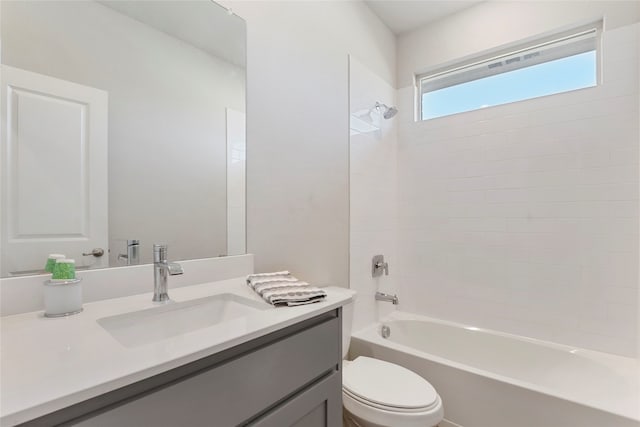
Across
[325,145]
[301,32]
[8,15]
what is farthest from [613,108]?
[8,15]

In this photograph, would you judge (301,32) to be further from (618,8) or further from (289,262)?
(618,8)

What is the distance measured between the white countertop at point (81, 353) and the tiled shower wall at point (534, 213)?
1739 millimetres

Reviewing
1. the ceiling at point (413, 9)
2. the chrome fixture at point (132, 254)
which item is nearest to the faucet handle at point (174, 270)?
the chrome fixture at point (132, 254)

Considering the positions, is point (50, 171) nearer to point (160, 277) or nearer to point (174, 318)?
point (160, 277)

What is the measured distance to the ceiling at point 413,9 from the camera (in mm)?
2186

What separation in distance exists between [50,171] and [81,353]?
0.60m

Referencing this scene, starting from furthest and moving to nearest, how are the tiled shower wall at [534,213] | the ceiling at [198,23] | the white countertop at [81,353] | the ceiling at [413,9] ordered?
1. the ceiling at [413,9]
2. the tiled shower wall at [534,213]
3. the ceiling at [198,23]
4. the white countertop at [81,353]

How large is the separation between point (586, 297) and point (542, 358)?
453mm

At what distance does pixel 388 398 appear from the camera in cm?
132

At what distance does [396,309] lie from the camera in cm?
254

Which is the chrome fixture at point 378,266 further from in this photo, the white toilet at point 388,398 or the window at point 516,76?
the window at point 516,76

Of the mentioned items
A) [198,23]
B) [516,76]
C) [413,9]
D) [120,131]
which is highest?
[413,9]

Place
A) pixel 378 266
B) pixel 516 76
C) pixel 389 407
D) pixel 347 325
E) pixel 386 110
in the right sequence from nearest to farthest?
pixel 389 407, pixel 347 325, pixel 516 76, pixel 378 266, pixel 386 110

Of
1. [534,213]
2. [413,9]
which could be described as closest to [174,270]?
[534,213]
